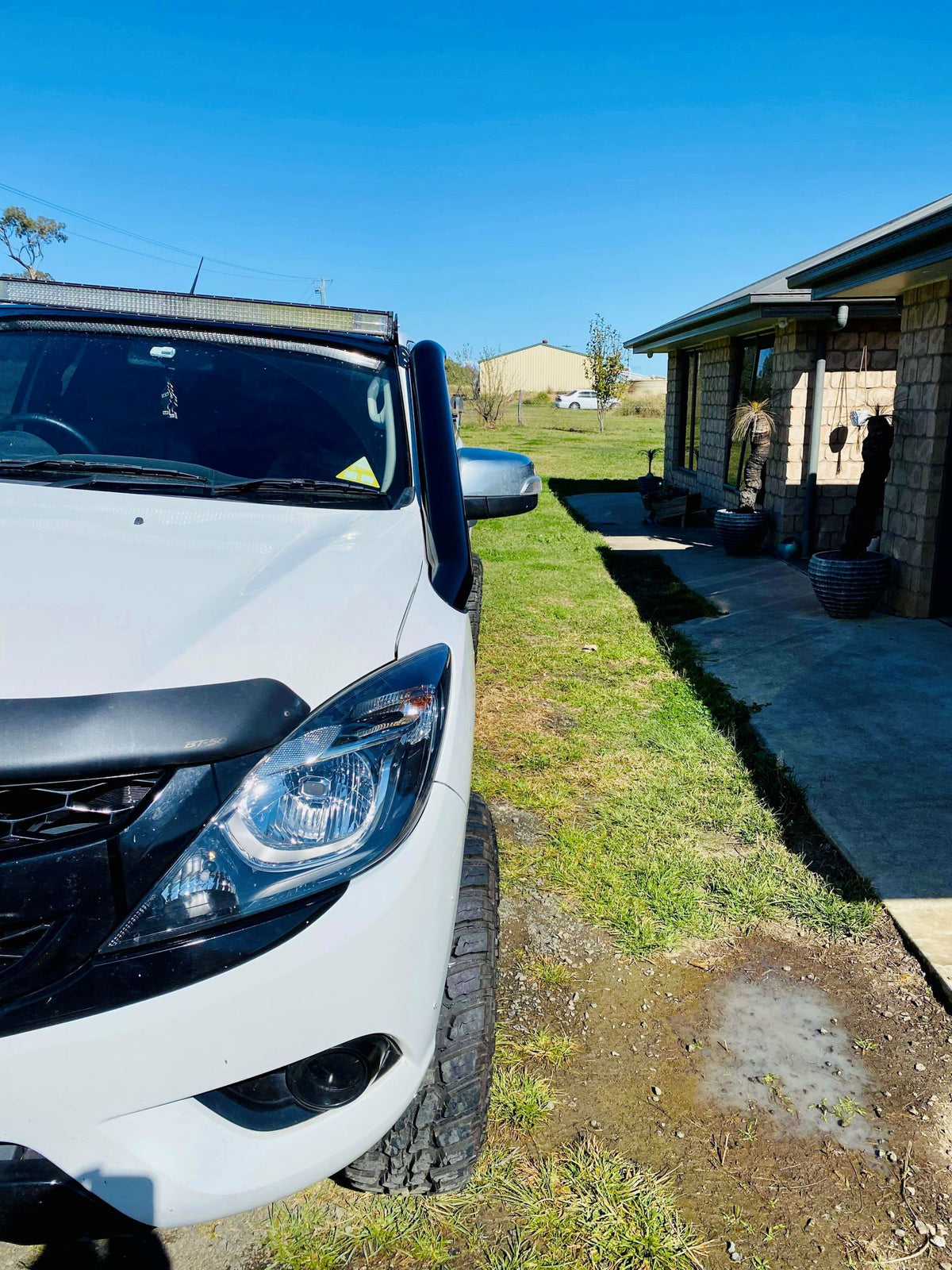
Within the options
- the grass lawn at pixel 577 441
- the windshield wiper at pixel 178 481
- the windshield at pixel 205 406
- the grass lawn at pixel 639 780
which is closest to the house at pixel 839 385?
the grass lawn at pixel 639 780

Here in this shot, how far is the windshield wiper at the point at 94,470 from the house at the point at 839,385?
5202mm

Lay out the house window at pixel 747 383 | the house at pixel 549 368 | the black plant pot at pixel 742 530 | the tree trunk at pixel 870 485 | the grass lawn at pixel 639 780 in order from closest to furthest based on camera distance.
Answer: the grass lawn at pixel 639 780 < the tree trunk at pixel 870 485 < the black plant pot at pixel 742 530 < the house window at pixel 747 383 < the house at pixel 549 368

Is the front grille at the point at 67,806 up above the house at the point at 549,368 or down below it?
below

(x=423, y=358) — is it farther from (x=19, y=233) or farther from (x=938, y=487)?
(x=19, y=233)

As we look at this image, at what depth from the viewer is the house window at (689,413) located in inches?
589

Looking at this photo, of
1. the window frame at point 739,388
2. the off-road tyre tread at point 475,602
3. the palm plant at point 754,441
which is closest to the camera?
the off-road tyre tread at point 475,602

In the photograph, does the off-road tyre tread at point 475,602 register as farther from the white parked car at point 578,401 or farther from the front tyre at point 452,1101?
the white parked car at point 578,401

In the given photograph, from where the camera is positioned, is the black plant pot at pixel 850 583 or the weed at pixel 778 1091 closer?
the weed at pixel 778 1091

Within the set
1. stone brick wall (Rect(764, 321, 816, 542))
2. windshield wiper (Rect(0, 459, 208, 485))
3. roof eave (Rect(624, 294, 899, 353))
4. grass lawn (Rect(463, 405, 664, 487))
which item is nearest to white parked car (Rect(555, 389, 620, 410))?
grass lawn (Rect(463, 405, 664, 487))

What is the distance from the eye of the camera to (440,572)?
2.18 m

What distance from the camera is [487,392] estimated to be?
38812 mm

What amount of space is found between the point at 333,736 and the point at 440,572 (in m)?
0.79

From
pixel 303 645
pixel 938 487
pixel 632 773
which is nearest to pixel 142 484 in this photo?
pixel 303 645

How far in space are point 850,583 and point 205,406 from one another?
5.82 meters
